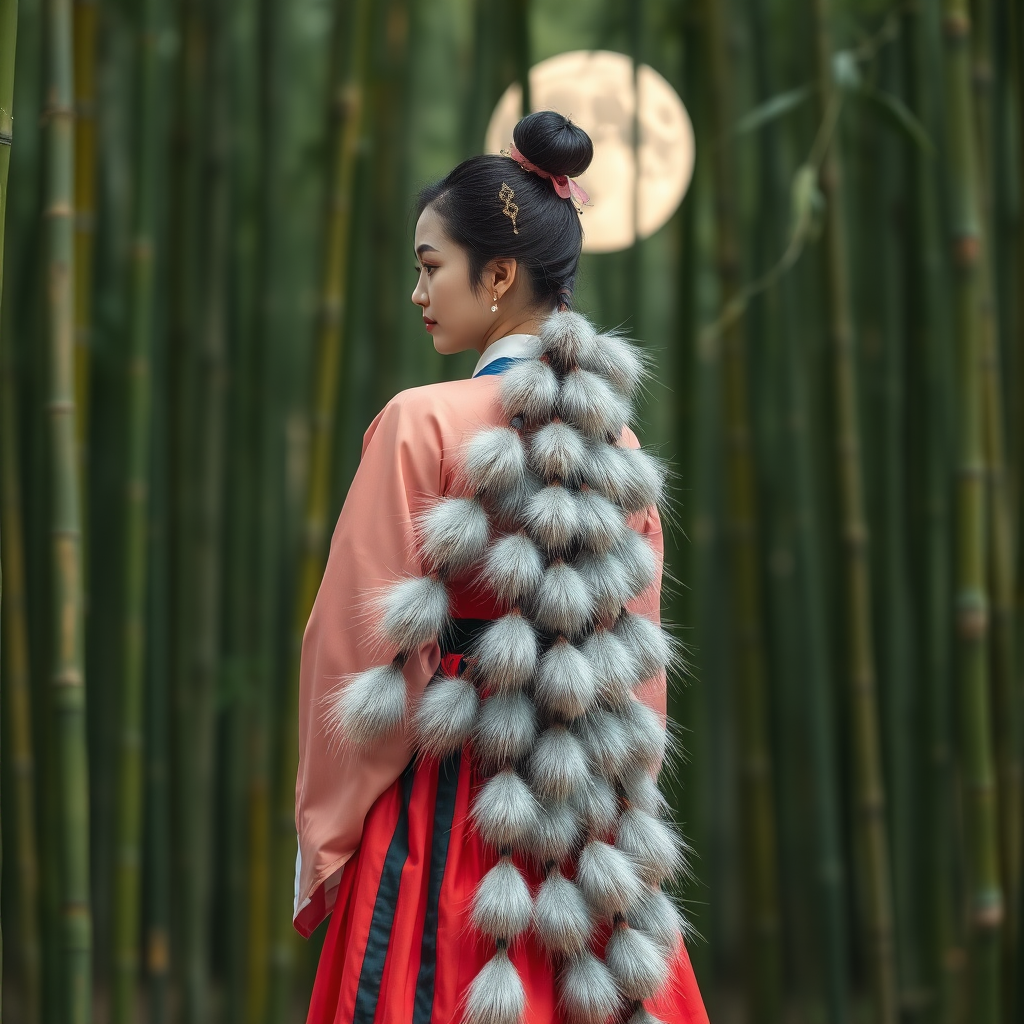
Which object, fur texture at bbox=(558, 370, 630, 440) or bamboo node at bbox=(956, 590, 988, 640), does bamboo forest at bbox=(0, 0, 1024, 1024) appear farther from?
fur texture at bbox=(558, 370, 630, 440)

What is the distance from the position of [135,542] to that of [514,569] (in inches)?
39.2

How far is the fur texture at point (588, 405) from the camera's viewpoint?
0.98 metres

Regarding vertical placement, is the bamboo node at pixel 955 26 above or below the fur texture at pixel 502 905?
above

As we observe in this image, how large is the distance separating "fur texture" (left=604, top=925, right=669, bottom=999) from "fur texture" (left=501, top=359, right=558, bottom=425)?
0.43 m

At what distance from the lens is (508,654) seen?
922 mm

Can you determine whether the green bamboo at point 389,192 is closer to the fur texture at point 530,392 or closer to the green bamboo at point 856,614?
the green bamboo at point 856,614

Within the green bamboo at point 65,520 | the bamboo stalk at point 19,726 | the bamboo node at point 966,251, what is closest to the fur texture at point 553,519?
the green bamboo at point 65,520

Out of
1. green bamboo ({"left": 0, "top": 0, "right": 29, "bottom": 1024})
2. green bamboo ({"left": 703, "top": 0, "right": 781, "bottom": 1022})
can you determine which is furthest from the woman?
green bamboo ({"left": 703, "top": 0, "right": 781, "bottom": 1022})

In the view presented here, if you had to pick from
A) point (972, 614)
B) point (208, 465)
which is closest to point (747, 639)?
point (972, 614)

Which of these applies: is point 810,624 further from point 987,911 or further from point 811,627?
point 987,911

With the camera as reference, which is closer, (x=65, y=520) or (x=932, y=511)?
(x=65, y=520)

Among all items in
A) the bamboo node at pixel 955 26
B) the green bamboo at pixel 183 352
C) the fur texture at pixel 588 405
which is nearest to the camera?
the fur texture at pixel 588 405

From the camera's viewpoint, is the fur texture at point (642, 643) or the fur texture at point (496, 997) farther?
the fur texture at point (642, 643)

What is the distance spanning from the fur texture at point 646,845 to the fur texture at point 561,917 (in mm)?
62
